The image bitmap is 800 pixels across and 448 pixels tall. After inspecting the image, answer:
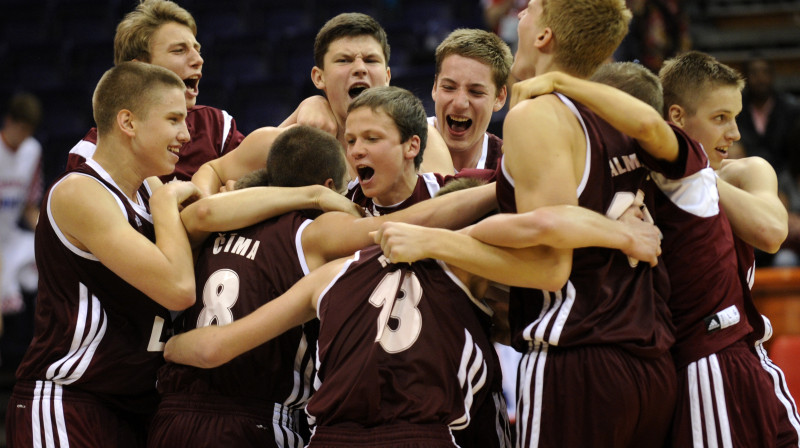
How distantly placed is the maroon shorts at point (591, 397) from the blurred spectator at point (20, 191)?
6489 mm

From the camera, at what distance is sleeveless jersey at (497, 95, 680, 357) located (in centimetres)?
337

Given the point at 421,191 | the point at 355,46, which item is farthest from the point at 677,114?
the point at 355,46

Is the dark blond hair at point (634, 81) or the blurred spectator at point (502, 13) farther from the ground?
the blurred spectator at point (502, 13)

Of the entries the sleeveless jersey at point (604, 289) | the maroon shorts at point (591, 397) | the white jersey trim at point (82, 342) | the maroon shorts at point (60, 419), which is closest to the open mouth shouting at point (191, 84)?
the white jersey trim at point (82, 342)

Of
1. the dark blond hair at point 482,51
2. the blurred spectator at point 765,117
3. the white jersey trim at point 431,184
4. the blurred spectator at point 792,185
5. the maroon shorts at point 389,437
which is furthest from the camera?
the blurred spectator at point 765,117

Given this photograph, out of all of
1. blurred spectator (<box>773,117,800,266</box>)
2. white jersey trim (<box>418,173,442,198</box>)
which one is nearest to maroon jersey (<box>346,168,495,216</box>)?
white jersey trim (<box>418,173,442,198</box>)

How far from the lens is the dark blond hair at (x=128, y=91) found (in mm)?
4094

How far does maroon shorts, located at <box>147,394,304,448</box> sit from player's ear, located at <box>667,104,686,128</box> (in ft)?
6.78

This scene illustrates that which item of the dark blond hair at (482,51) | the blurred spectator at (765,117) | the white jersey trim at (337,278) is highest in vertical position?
the blurred spectator at (765,117)

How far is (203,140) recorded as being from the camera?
17.2ft

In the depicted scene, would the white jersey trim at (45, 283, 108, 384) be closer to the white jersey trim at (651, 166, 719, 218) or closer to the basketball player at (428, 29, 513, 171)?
the basketball player at (428, 29, 513, 171)

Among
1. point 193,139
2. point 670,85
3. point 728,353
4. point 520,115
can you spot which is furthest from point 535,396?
point 193,139

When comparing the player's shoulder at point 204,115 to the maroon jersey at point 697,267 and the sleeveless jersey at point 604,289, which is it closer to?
the sleeveless jersey at point 604,289

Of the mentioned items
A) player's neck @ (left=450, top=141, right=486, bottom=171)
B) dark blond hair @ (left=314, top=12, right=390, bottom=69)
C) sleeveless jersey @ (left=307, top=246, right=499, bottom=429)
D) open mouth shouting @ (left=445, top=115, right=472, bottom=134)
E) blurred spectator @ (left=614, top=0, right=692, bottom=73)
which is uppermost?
blurred spectator @ (left=614, top=0, right=692, bottom=73)
